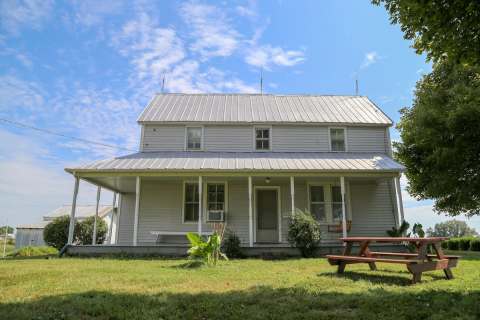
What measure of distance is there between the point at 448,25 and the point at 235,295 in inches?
217

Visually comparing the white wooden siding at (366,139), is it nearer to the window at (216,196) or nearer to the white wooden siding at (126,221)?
the window at (216,196)

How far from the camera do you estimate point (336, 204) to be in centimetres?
1508

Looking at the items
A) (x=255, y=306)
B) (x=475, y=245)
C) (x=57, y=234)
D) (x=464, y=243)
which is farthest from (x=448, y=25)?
(x=464, y=243)

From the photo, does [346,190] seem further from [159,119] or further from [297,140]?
[159,119]

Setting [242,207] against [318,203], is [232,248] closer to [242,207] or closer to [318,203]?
[242,207]

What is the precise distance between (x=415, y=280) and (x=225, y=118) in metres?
11.5

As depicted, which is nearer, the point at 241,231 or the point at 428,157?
the point at 241,231

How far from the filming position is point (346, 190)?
1515 centimetres

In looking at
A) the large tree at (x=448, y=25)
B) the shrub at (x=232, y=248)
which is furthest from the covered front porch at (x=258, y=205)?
the large tree at (x=448, y=25)

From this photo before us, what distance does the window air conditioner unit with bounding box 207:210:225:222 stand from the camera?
14786mm

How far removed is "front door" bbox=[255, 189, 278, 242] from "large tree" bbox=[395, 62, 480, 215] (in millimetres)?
7213

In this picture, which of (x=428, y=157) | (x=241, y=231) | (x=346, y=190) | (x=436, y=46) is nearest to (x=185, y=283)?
(x=436, y=46)

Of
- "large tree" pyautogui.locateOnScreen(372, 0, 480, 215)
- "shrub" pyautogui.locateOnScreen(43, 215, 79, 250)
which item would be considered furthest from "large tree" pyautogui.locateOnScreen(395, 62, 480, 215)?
"shrub" pyautogui.locateOnScreen(43, 215, 79, 250)

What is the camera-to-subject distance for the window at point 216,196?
15.1m
